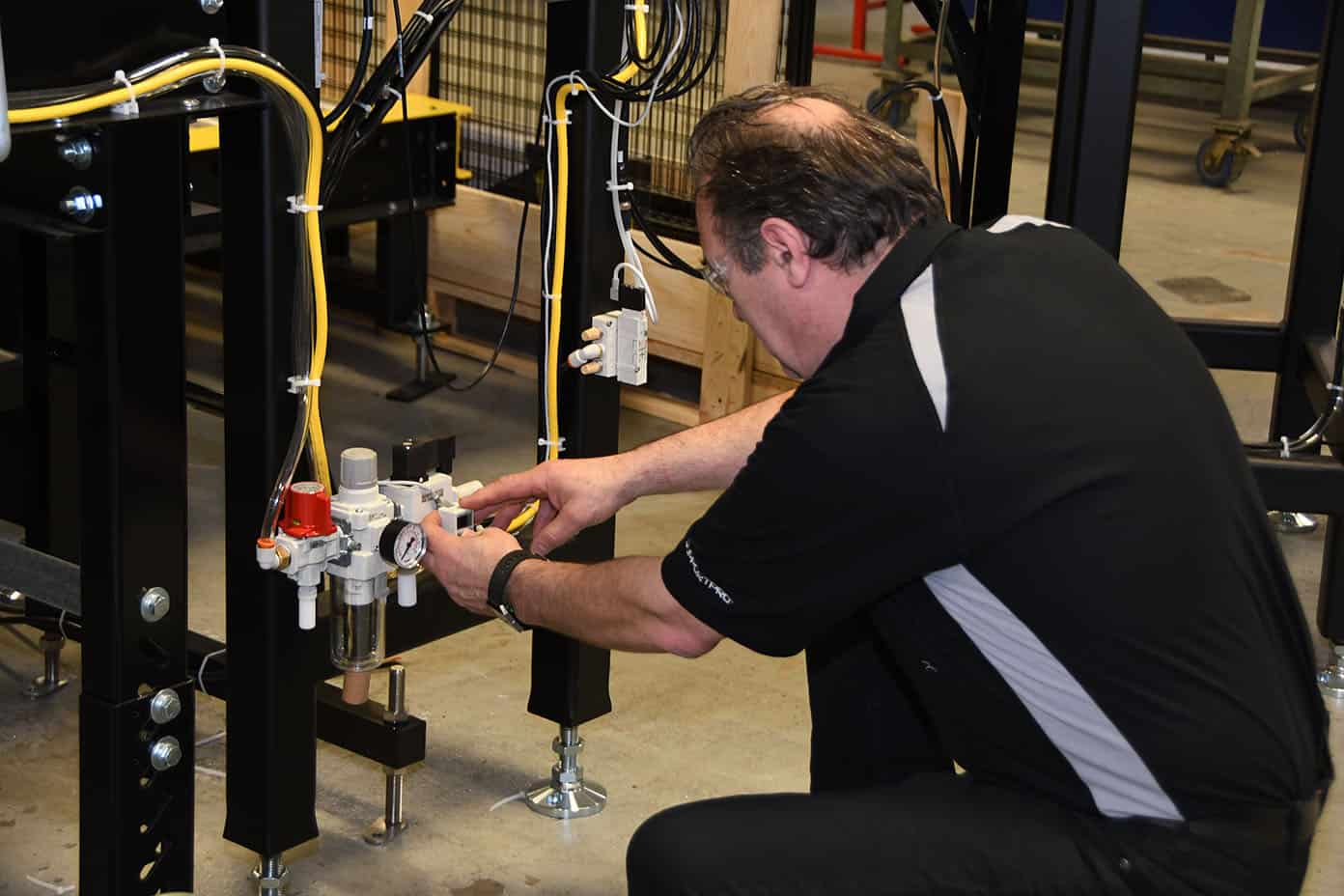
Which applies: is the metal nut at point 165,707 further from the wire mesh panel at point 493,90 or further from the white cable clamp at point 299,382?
the wire mesh panel at point 493,90

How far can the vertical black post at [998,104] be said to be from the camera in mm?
2574

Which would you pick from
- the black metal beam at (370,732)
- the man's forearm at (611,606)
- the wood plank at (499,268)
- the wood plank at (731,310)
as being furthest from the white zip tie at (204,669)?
the wood plank at (499,268)

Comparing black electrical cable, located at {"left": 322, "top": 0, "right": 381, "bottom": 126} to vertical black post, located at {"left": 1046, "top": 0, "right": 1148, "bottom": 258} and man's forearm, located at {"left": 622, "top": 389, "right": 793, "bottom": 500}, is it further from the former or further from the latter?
vertical black post, located at {"left": 1046, "top": 0, "right": 1148, "bottom": 258}

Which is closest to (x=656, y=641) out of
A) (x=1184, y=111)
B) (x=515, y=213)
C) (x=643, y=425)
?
(x=643, y=425)

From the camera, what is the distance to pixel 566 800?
7.89 feet

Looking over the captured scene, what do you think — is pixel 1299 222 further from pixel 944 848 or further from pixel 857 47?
pixel 857 47

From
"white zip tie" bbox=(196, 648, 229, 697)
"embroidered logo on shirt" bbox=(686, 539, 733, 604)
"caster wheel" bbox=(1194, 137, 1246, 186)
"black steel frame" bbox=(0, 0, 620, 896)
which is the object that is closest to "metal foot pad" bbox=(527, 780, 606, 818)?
"black steel frame" bbox=(0, 0, 620, 896)

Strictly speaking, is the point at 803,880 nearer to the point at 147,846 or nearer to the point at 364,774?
the point at 147,846

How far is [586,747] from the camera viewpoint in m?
2.58

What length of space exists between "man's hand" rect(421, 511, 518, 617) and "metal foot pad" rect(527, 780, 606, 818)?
0.59 metres

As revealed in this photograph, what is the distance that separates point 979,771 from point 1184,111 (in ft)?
20.0

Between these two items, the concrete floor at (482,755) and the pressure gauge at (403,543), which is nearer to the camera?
the pressure gauge at (403,543)

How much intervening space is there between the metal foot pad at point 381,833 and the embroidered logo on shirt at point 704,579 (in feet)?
2.99

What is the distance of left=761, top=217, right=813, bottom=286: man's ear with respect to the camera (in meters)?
1.59
